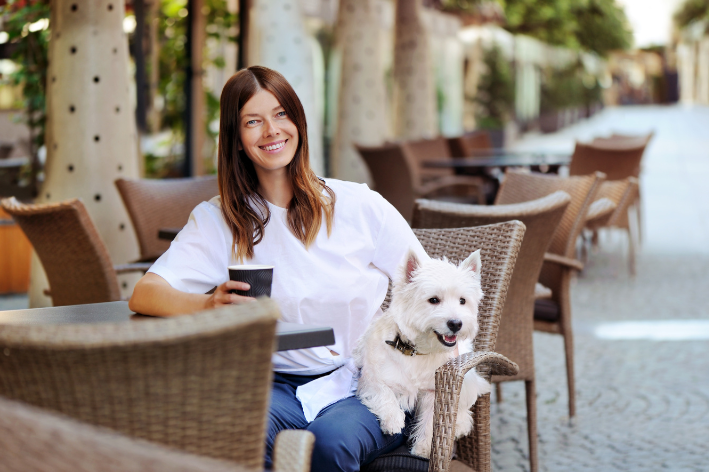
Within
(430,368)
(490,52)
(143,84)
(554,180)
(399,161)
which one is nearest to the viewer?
(430,368)

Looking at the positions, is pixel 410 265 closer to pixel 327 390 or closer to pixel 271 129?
pixel 327 390

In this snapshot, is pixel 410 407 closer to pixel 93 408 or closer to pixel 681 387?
pixel 93 408

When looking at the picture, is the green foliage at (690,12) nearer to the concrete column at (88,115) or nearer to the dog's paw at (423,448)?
the concrete column at (88,115)

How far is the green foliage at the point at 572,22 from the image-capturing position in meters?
23.2

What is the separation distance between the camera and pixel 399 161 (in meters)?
7.57

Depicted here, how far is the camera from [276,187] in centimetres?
242

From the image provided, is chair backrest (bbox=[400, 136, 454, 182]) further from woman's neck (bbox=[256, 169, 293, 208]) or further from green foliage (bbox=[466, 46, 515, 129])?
green foliage (bbox=[466, 46, 515, 129])

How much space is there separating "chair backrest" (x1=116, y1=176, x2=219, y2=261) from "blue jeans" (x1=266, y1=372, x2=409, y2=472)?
2.49 metres

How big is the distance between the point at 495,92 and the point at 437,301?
73.1 feet

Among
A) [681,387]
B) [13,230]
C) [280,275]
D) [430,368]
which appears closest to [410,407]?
[430,368]

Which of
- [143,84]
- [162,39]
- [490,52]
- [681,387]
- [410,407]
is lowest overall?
[681,387]

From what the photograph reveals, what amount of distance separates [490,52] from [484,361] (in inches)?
868

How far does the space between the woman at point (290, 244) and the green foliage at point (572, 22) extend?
20242 millimetres

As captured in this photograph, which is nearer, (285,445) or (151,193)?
(285,445)
